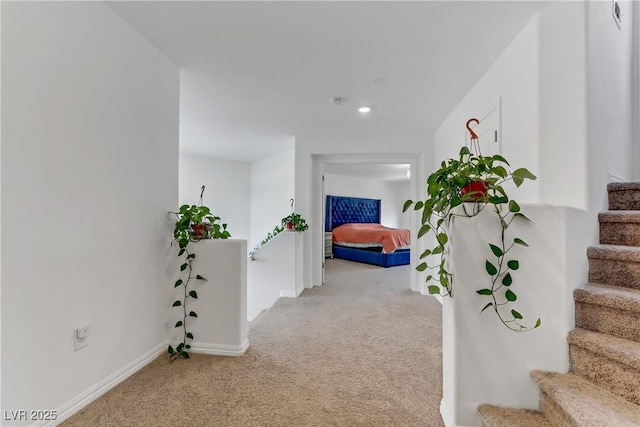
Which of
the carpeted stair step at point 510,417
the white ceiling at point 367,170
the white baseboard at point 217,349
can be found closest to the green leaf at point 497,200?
the carpeted stair step at point 510,417

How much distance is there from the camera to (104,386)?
1.67 metres

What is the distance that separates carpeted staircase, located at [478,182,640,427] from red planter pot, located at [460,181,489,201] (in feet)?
2.09

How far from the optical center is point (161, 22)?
71.8 inches

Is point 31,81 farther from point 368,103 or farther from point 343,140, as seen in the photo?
point 343,140

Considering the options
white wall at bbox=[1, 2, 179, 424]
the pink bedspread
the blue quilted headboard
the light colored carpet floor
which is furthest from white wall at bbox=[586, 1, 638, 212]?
the blue quilted headboard

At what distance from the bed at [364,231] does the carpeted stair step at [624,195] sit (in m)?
4.50

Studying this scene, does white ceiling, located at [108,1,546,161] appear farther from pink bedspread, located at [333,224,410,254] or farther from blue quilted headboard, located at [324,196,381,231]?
blue quilted headboard, located at [324,196,381,231]

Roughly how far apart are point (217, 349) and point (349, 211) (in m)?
6.39

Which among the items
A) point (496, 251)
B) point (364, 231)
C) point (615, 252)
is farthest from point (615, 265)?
point (364, 231)

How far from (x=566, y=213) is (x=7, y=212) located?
2.42 m

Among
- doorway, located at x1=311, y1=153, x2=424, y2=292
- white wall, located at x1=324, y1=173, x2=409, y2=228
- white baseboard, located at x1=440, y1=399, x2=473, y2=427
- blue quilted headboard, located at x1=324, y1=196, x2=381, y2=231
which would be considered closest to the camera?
white baseboard, located at x1=440, y1=399, x2=473, y2=427

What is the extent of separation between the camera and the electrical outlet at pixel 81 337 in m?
1.52

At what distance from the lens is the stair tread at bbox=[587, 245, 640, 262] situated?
1420 mm

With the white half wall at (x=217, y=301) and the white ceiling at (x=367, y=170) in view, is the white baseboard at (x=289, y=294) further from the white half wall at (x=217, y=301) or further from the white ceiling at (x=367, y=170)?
the white ceiling at (x=367, y=170)
